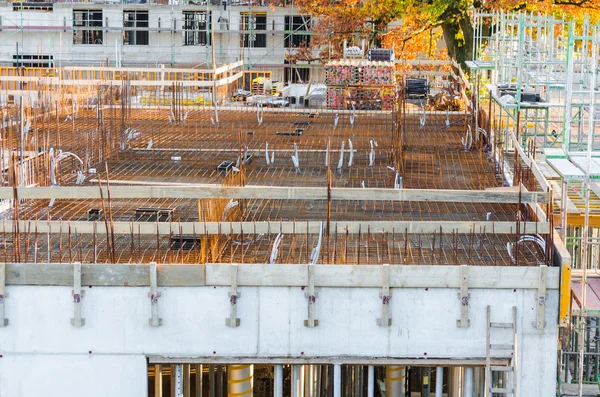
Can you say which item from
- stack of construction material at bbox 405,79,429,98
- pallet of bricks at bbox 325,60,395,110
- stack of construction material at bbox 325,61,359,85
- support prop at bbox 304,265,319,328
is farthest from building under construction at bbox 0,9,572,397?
stack of construction material at bbox 405,79,429,98

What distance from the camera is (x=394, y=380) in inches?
770

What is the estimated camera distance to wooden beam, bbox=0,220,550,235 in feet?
62.0

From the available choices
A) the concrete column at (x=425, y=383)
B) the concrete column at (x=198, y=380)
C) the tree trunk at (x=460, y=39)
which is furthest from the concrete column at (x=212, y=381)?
the tree trunk at (x=460, y=39)

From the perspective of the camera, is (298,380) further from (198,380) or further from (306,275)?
(198,380)

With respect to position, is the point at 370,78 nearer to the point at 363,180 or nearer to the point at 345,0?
the point at 345,0

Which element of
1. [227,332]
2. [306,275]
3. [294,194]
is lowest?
[227,332]

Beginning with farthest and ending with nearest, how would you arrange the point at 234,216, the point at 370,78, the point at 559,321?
1. the point at 370,78
2. the point at 234,216
3. the point at 559,321

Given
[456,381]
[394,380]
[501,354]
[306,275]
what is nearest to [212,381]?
[394,380]

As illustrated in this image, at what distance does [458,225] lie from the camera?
62.3 feet

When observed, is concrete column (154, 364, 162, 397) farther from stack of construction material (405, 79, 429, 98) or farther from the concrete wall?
stack of construction material (405, 79, 429, 98)

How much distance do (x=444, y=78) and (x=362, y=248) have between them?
42662 mm

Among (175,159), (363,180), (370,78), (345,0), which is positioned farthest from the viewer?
(345,0)

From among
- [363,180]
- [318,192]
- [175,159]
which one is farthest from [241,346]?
[175,159]

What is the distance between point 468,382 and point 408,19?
3228 cm
